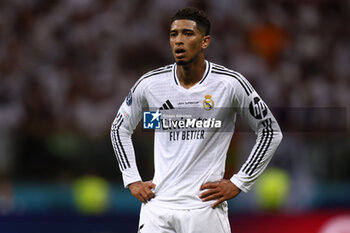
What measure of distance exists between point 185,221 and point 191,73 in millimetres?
996

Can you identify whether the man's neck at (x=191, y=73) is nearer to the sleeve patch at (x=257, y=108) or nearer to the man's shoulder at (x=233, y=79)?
the man's shoulder at (x=233, y=79)

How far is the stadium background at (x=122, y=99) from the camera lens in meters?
8.43

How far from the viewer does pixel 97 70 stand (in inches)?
424

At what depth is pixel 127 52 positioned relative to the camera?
11016 mm

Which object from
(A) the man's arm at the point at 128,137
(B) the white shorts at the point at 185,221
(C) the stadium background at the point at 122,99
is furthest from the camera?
(C) the stadium background at the point at 122,99

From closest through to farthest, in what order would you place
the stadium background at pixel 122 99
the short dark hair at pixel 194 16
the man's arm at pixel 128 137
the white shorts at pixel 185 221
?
1. the white shorts at pixel 185 221
2. the short dark hair at pixel 194 16
3. the man's arm at pixel 128 137
4. the stadium background at pixel 122 99

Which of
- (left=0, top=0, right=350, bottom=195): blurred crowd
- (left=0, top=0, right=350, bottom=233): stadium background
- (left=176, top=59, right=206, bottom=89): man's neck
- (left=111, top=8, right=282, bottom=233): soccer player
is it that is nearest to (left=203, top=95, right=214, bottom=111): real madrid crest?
(left=111, top=8, right=282, bottom=233): soccer player

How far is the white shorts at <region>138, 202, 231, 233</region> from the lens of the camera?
4.43m

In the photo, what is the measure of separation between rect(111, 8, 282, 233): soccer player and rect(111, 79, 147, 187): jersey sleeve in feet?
0.26

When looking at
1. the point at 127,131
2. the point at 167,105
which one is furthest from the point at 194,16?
the point at 127,131

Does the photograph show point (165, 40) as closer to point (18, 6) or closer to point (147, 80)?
point (18, 6)

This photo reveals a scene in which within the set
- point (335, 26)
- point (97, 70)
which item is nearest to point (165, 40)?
point (97, 70)

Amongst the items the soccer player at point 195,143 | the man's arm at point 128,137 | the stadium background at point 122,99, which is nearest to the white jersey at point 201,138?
the soccer player at point 195,143

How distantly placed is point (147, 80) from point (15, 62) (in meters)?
6.47
